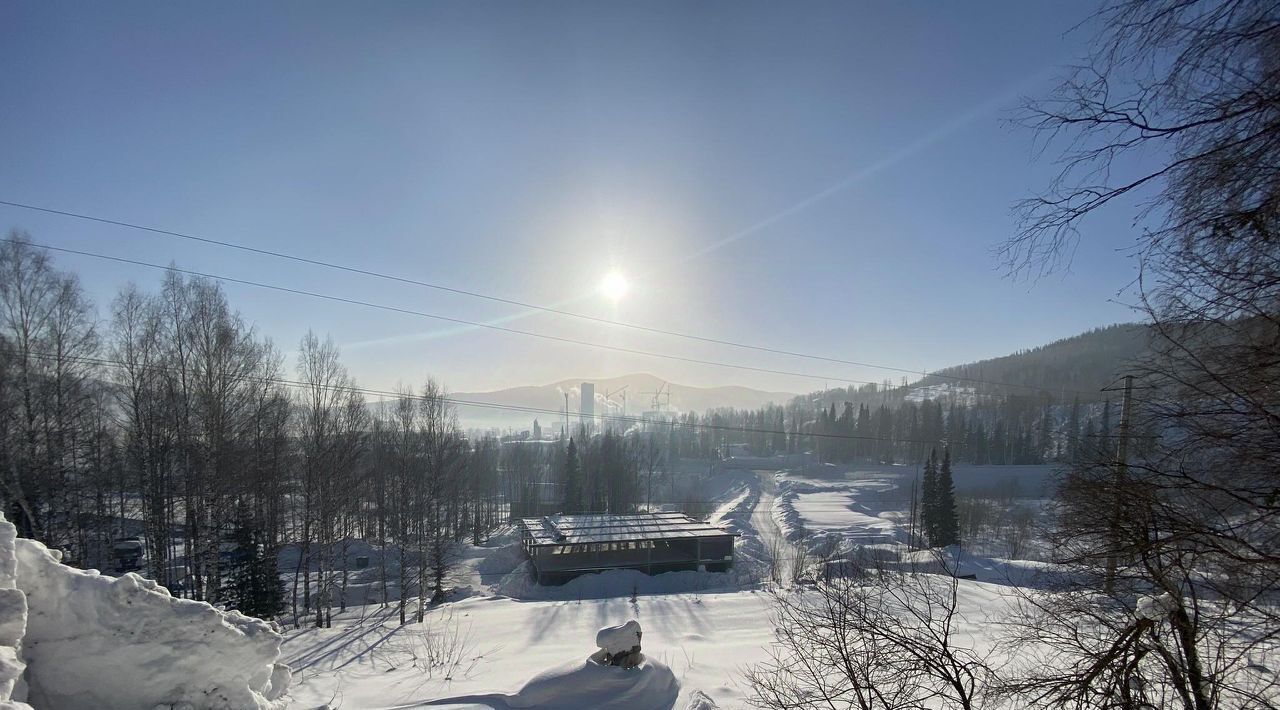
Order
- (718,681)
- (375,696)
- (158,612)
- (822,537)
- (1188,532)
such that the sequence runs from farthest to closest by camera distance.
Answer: (822,537)
(718,681)
(375,696)
(158,612)
(1188,532)

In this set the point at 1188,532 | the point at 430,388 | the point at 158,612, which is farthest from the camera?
the point at 430,388

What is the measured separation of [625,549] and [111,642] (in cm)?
2588

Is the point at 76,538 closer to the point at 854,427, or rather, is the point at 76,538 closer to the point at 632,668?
the point at 632,668

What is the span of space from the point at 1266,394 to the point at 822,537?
1559 inches

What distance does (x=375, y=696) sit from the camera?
7.30 metres

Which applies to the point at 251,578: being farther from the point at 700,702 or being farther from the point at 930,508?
the point at 930,508

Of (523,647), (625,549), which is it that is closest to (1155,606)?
(523,647)

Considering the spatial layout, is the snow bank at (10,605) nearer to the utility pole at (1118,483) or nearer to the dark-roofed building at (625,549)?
the utility pole at (1118,483)

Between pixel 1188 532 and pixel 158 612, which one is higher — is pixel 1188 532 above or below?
above

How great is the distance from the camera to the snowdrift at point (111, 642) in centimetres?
420

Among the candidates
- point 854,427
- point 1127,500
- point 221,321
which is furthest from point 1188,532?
point 854,427

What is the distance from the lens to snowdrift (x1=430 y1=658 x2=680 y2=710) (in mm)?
6883

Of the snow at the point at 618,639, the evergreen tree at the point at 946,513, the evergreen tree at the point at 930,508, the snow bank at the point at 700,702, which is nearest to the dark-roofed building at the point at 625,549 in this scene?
the evergreen tree at the point at 930,508

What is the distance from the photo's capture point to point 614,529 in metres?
29.7
